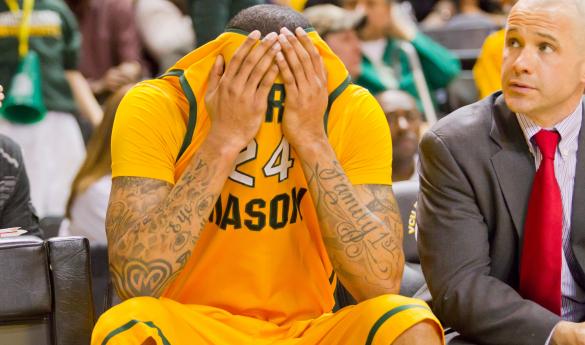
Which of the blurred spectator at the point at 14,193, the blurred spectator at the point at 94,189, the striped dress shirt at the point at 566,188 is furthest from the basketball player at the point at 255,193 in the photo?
the blurred spectator at the point at 94,189

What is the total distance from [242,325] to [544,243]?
2.72 feet

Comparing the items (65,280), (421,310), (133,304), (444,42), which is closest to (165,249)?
(133,304)

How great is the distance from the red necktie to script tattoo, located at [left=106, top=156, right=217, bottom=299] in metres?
0.86

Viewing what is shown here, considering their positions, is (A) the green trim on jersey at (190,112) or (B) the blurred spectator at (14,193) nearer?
(A) the green trim on jersey at (190,112)

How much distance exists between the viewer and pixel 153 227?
103 inches

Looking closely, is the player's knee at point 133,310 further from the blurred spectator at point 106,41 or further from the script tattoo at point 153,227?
the blurred spectator at point 106,41

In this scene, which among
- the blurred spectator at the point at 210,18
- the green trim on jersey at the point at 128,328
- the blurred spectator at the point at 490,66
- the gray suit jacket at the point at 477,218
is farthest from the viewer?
the blurred spectator at the point at 490,66

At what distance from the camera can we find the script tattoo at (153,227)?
2586 millimetres

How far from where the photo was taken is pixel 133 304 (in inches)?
97.8

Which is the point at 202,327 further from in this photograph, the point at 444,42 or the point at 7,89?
the point at 444,42

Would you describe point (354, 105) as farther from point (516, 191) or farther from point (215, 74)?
point (516, 191)

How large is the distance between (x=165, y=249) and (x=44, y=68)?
8.70 ft

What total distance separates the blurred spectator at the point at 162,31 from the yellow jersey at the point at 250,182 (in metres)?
2.83

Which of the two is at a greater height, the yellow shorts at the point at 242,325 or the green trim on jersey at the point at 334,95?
the green trim on jersey at the point at 334,95
